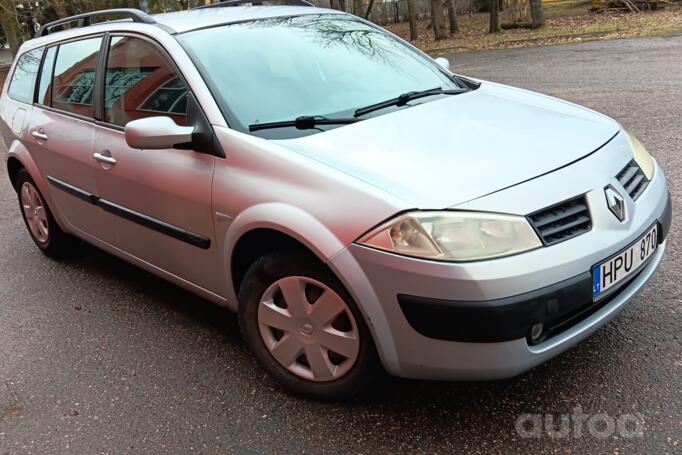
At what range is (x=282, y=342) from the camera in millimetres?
2729

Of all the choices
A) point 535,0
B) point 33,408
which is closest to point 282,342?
point 33,408

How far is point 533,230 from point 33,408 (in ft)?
7.69

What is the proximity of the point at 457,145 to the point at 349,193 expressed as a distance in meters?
0.55

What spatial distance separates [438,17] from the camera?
69.2 ft

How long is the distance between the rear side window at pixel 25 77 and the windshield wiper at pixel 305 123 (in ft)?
8.12

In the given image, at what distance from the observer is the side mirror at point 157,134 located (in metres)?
2.82

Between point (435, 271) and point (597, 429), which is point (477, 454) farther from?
point (435, 271)

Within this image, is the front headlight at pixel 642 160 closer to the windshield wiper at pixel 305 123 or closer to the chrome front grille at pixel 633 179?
the chrome front grille at pixel 633 179

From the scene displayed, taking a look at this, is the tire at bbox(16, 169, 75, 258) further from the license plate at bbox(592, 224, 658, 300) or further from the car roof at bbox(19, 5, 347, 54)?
the license plate at bbox(592, 224, 658, 300)

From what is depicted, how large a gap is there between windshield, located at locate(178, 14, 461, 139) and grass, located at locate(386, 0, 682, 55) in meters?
13.2

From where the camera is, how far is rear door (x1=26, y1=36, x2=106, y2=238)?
12.3 ft

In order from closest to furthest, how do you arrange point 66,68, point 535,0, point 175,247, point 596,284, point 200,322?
1. point 596,284
2. point 175,247
3. point 200,322
4. point 66,68
5. point 535,0

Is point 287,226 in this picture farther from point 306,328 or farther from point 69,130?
point 69,130

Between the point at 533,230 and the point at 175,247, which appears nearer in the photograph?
the point at 533,230
